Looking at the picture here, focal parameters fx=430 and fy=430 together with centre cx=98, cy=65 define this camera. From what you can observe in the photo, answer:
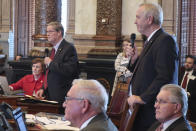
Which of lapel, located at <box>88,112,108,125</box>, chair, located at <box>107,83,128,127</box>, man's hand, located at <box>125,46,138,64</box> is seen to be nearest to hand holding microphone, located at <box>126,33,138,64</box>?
man's hand, located at <box>125,46,138,64</box>

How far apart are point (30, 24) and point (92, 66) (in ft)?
29.0

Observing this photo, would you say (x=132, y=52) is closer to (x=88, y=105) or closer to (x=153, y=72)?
(x=153, y=72)

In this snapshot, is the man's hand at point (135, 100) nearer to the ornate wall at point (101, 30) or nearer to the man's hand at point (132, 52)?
the man's hand at point (132, 52)

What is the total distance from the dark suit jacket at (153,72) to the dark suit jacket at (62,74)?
1475 mm

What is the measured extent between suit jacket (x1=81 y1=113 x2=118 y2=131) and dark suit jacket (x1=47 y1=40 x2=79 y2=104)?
246 cm

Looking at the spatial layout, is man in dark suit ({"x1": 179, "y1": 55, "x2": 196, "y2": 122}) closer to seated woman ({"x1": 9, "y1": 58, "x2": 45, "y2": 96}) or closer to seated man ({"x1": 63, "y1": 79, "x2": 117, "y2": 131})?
seated woman ({"x1": 9, "y1": 58, "x2": 45, "y2": 96})

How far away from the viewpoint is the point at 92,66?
292 inches

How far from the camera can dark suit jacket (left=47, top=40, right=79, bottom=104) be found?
16.0 feet

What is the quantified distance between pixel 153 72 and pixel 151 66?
56 millimetres

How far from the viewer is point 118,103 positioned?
16.7 ft

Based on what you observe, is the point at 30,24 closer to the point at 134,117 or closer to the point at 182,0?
the point at 182,0

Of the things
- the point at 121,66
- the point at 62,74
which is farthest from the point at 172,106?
the point at 121,66

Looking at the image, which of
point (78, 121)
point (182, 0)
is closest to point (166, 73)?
point (78, 121)

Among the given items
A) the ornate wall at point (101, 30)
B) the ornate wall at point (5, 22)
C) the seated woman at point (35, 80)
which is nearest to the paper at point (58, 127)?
the seated woman at point (35, 80)
